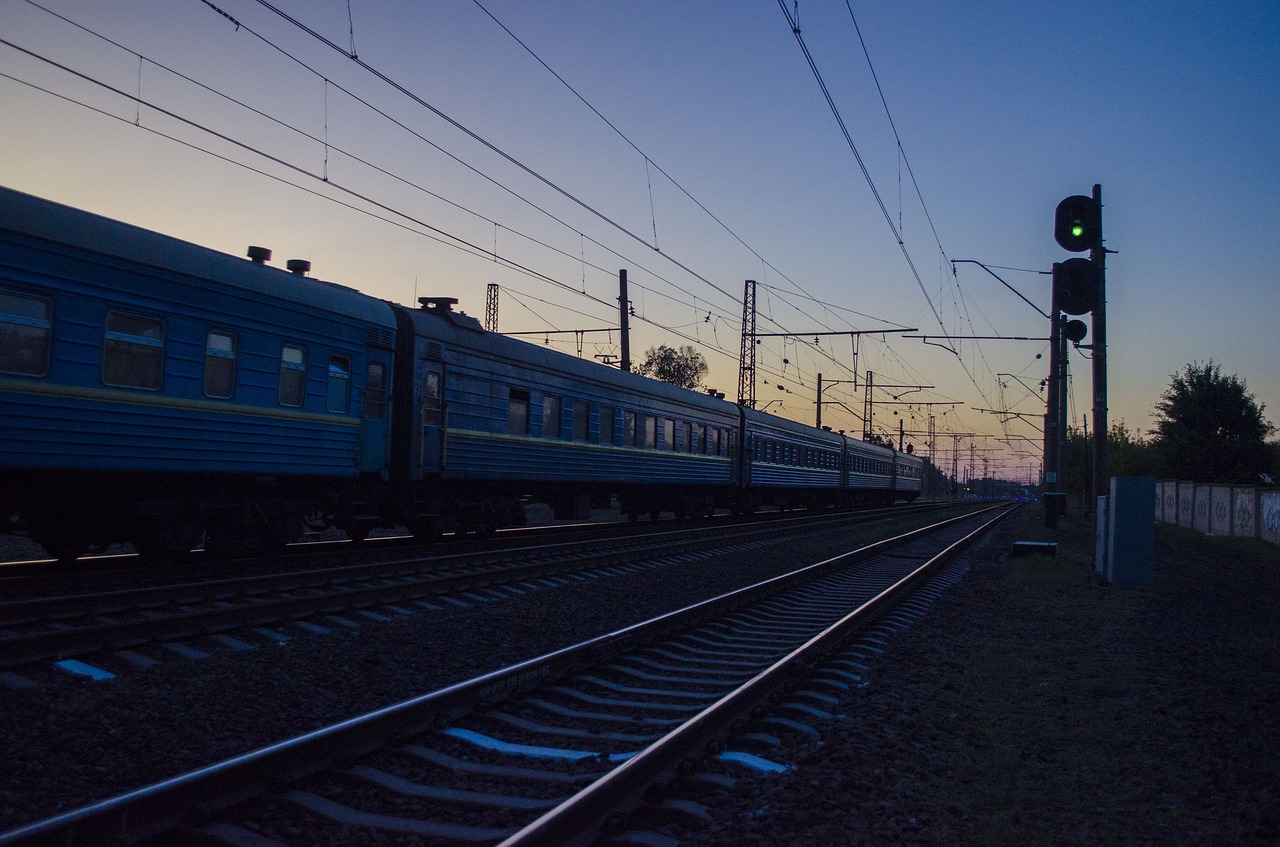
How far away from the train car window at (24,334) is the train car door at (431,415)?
572cm

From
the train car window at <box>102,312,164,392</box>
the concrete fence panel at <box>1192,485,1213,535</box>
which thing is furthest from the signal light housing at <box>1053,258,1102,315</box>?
the concrete fence panel at <box>1192,485,1213,535</box>

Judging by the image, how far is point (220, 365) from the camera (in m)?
10.4

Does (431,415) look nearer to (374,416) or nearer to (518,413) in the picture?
(374,416)

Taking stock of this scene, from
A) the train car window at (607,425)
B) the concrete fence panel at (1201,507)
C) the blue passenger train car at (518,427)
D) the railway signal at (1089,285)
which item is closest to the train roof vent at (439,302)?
the blue passenger train car at (518,427)

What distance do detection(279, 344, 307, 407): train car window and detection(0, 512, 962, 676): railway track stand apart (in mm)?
2212

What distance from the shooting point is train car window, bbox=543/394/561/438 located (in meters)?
17.3

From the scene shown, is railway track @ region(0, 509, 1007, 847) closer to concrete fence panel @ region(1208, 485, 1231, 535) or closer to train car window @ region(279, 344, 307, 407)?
train car window @ region(279, 344, 307, 407)

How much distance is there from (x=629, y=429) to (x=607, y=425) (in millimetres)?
1208

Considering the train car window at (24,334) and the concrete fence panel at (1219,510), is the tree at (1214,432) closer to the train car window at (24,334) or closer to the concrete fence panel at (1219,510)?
the concrete fence panel at (1219,510)

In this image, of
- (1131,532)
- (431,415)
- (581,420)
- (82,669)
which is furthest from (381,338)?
(1131,532)

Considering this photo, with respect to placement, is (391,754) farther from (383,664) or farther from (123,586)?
(123,586)

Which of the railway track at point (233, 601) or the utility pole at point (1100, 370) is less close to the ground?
the utility pole at point (1100, 370)

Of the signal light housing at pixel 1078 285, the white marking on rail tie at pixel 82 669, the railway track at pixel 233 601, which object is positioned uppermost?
the signal light housing at pixel 1078 285

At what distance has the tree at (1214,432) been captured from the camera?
150 ft
